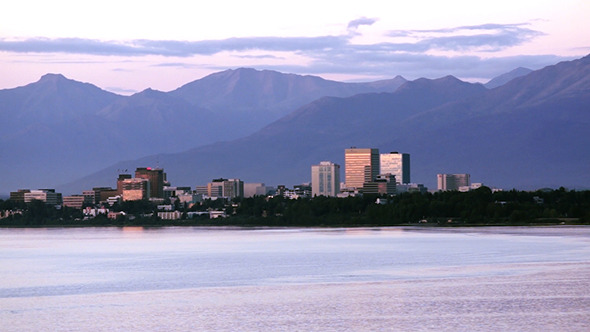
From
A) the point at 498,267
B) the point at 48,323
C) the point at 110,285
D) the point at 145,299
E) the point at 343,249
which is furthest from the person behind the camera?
the point at 343,249

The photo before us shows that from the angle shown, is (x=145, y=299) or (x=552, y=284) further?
(x=552, y=284)

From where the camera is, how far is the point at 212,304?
55.4m

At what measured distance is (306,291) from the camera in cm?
6069

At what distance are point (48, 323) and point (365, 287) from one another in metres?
21.1

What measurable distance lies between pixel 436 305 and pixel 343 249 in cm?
5441

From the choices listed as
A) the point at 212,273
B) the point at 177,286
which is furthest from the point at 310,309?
the point at 212,273

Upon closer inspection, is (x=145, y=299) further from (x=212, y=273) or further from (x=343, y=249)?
(x=343, y=249)

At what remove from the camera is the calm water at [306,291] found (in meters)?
48.4

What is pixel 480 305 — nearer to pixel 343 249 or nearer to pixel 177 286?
pixel 177 286

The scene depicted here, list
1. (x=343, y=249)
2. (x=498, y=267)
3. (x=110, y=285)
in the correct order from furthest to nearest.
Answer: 1. (x=343, y=249)
2. (x=498, y=267)
3. (x=110, y=285)

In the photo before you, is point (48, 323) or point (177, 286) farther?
point (177, 286)

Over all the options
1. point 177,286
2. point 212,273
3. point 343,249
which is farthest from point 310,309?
point 343,249

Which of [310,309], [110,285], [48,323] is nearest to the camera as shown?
[48,323]

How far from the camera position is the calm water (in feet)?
159
